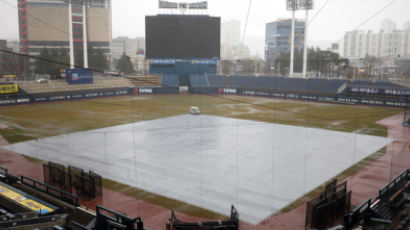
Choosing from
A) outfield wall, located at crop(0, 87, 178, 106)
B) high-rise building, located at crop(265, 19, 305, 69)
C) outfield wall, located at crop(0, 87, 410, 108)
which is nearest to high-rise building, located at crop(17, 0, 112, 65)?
outfield wall, located at crop(0, 87, 178, 106)

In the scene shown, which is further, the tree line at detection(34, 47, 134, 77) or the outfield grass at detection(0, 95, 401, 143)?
the tree line at detection(34, 47, 134, 77)

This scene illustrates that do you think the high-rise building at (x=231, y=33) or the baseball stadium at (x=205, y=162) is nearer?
the baseball stadium at (x=205, y=162)

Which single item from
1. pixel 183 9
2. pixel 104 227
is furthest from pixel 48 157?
pixel 183 9

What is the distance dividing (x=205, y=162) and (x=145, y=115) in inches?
773

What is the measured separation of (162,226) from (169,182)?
15.3 feet

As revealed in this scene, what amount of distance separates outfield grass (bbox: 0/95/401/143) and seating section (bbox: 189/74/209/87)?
1679cm

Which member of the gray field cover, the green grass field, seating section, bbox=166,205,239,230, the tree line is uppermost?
the tree line

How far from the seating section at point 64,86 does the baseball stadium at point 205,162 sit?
0.29m

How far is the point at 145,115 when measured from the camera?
3791 cm

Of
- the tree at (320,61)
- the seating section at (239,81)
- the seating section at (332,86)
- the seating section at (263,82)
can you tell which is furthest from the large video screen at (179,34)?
the seating section at (332,86)

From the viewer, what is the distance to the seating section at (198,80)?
2557 inches

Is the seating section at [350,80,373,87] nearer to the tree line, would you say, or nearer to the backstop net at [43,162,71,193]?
the tree line

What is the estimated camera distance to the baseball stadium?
38.0ft

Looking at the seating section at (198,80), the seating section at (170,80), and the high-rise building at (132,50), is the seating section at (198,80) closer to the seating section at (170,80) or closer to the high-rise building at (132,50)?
the seating section at (170,80)
